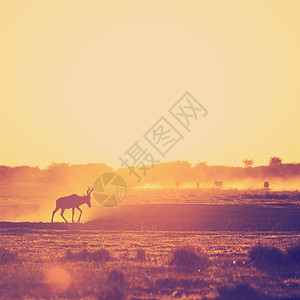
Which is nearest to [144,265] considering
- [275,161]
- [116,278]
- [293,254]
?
[116,278]

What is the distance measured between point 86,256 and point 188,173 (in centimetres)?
15323

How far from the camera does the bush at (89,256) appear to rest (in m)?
19.4

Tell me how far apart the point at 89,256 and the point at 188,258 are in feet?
11.7

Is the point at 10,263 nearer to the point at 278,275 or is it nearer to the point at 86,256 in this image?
the point at 86,256

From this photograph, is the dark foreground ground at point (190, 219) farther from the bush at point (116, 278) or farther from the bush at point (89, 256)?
the bush at point (116, 278)

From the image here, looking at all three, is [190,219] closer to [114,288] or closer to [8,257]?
[8,257]

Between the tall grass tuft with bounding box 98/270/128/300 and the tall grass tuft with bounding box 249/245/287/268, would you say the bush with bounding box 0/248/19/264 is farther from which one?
the tall grass tuft with bounding box 249/245/287/268

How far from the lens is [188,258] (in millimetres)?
18562

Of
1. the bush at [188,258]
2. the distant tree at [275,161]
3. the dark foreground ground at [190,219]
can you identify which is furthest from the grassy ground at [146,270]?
the distant tree at [275,161]

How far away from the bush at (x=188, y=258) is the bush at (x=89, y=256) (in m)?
2.46

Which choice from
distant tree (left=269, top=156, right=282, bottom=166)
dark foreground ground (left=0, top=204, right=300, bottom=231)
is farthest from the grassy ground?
distant tree (left=269, top=156, right=282, bottom=166)

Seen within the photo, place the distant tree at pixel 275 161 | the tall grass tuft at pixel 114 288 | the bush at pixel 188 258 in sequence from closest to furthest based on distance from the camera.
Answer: the tall grass tuft at pixel 114 288 < the bush at pixel 188 258 < the distant tree at pixel 275 161

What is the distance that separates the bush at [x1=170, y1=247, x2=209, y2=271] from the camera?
18.3m

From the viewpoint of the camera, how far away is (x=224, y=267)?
708 inches
